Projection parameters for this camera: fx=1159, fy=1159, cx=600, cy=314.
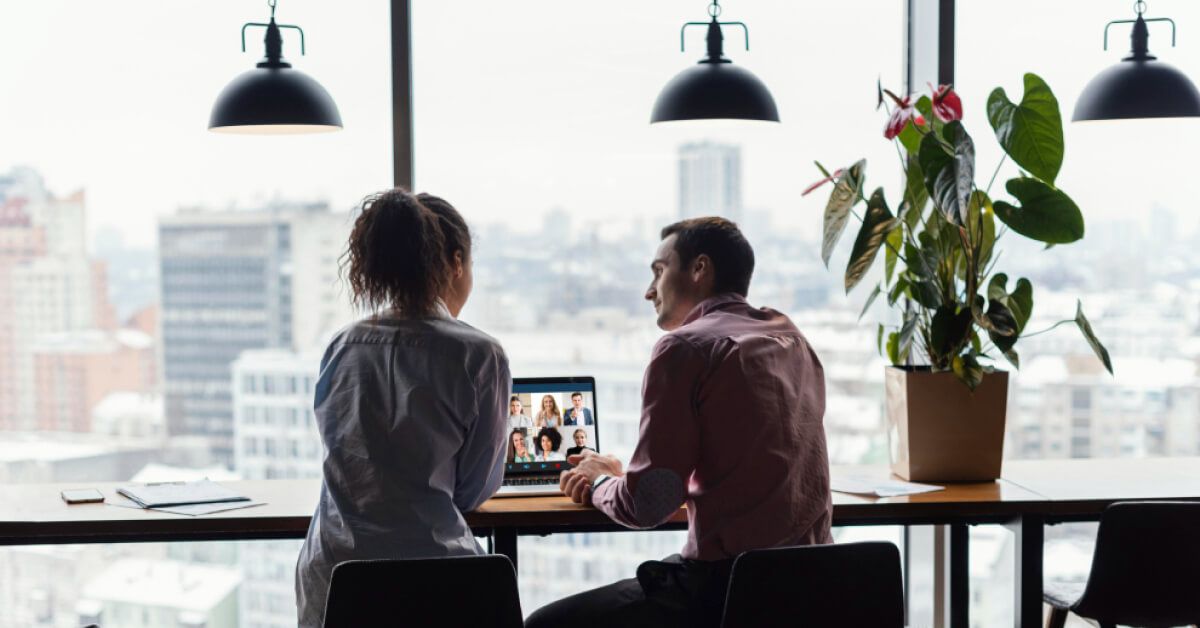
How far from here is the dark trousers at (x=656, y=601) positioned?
2.45 metres

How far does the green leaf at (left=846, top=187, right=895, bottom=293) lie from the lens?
313cm

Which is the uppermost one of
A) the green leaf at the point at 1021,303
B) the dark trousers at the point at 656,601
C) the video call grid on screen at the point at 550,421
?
the green leaf at the point at 1021,303

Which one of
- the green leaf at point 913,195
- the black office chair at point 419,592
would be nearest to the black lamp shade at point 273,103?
the black office chair at point 419,592

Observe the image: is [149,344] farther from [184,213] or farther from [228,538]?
[228,538]

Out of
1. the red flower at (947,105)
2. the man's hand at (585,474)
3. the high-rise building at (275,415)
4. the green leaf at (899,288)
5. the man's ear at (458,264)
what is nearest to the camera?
the man's ear at (458,264)

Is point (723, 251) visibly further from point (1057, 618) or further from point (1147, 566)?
point (1057, 618)

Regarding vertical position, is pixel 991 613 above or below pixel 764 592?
below

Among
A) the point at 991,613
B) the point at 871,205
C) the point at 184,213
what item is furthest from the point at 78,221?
the point at 991,613

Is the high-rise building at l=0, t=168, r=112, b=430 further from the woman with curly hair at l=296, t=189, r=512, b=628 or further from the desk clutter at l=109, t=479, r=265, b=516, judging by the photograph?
the woman with curly hair at l=296, t=189, r=512, b=628

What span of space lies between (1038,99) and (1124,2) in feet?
3.90

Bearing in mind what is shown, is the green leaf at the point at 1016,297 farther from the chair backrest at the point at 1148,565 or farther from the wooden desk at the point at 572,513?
the chair backrest at the point at 1148,565

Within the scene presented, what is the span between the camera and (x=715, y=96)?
10.3 feet

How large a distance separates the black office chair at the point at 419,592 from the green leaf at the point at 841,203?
146 centimetres

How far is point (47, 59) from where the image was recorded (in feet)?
12.0
